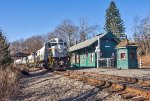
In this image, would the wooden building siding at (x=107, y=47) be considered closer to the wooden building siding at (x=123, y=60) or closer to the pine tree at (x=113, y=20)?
the wooden building siding at (x=123, y=60)

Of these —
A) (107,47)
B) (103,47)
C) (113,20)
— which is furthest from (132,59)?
(113,20)

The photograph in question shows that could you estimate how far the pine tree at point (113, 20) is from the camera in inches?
3634

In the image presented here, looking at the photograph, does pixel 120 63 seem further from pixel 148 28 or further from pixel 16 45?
pixel 16 45

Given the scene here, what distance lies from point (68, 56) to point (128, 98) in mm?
21152

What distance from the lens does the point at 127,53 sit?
3145 cm

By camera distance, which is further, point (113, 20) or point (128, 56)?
point (113, 20)

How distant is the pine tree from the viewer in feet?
303

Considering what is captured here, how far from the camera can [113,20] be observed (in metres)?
92.5

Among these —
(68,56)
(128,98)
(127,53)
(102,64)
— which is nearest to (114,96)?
(128,98)

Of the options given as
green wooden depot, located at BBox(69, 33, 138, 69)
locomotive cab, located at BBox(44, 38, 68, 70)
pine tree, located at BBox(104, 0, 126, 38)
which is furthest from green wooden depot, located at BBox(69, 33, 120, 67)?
pine tree, located at BBox(104, 0, 126, 38)

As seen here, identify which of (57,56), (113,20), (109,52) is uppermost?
(113,20)

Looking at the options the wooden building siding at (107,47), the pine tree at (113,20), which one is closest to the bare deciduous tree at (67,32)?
the pine tree at (113,20)

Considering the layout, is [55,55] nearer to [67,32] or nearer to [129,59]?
[129,59]

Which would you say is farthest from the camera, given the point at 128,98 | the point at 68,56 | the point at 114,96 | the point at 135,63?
the point at 135,63
